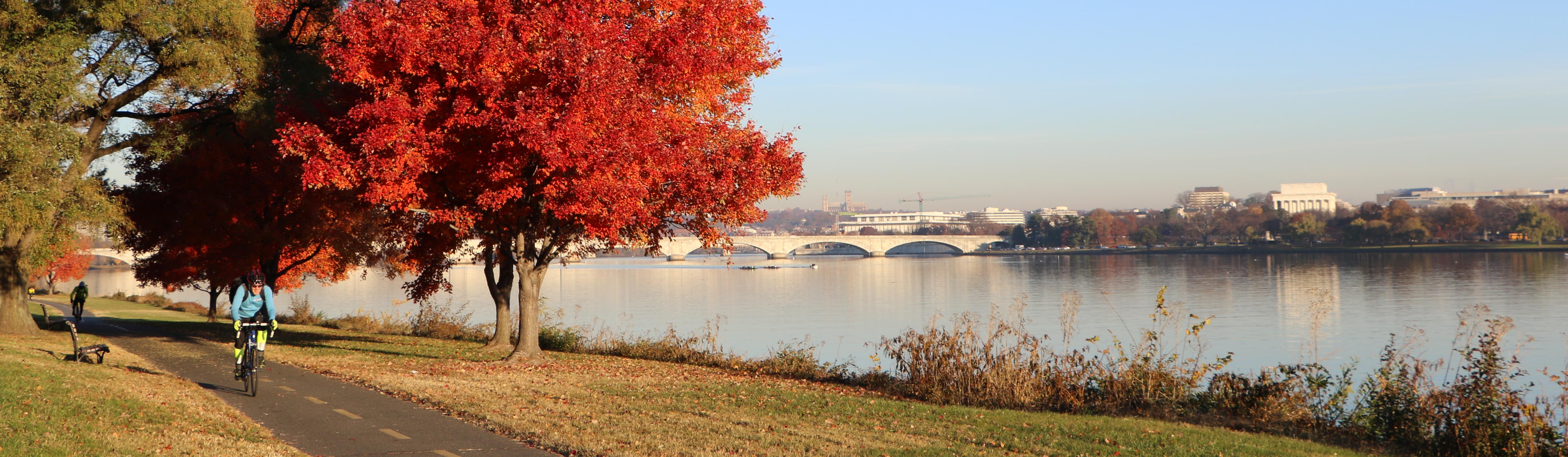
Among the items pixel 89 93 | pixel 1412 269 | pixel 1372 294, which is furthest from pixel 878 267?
pixel 89 93

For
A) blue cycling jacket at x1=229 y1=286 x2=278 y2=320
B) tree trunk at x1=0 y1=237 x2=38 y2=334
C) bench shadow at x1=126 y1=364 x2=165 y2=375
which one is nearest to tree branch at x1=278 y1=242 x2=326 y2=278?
tree trunk at x1=0 y1=237 x2=38 y2=334

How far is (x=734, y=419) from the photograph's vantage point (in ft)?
34.5

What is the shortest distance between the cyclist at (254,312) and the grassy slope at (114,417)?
600 mm

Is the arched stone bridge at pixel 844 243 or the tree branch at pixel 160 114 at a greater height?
the tree branch at pixel 160 114

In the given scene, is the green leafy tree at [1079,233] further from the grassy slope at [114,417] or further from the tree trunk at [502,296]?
the grassy slope at [114,417]

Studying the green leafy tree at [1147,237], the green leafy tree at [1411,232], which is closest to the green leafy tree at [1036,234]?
the green leafy tree at [1147,237]

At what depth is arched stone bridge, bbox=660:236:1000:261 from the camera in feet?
412

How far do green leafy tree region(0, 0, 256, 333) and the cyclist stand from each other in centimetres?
754

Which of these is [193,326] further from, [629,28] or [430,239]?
[629,28]

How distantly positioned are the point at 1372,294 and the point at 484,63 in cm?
4204

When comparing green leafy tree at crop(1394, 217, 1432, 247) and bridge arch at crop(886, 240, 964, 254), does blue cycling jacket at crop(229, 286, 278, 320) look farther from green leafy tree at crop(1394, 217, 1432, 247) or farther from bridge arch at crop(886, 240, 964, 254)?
bridge arch at crop(886, 240, 964, 254)

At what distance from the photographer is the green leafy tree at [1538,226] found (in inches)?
4250

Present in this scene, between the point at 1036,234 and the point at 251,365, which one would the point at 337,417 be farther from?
the point at 1036,234

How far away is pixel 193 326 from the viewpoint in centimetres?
2500
